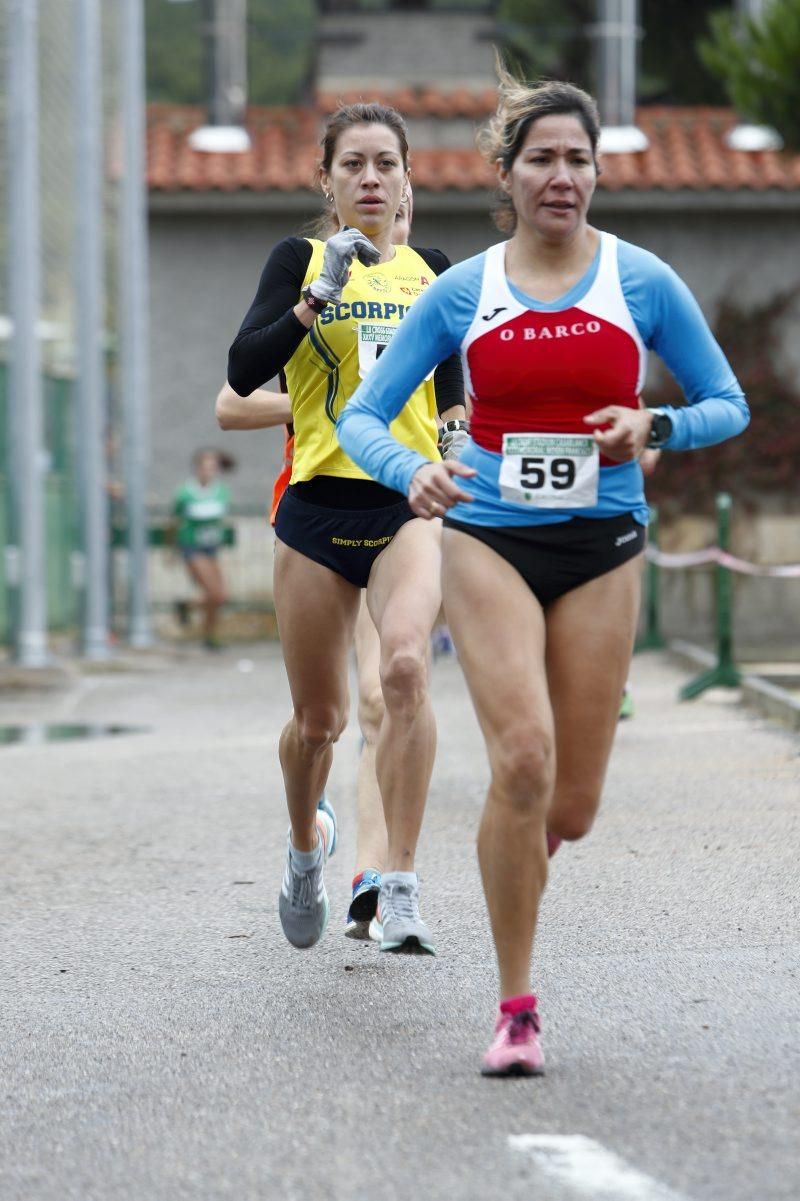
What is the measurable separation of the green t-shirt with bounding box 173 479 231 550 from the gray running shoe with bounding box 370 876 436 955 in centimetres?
1692

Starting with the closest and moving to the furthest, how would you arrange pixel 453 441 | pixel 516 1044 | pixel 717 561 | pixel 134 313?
pixel 516 1044, pixel 453 441, pixel 717 561, pixel 134 313

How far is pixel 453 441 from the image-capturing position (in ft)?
19.8

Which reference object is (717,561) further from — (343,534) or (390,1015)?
(390,1015)

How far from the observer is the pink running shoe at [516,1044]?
501 cm

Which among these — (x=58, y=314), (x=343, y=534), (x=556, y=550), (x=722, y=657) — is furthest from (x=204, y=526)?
(x=556, y=550)

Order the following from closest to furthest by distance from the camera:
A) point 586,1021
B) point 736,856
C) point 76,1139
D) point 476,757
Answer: point 76,1139
point 586,1021
point 736,856
point 476,757

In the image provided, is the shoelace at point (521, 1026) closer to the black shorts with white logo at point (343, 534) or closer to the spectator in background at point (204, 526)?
the black shorts with white logo at point (343, 534)

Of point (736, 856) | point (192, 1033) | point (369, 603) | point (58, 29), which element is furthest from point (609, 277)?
point (58, 29)

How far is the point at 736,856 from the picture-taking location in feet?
27.1

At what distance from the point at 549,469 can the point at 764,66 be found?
38.0 feet

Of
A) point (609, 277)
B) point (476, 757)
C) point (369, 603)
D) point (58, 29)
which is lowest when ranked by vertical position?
point (476, 757)

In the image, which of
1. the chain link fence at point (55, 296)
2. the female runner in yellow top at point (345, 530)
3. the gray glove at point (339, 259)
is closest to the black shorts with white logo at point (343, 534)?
the female runner in yellow top at point (345, 530)

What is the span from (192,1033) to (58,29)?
2317cm

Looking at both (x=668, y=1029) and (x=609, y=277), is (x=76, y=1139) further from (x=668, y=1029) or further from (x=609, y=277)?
(x=609, y=277)
